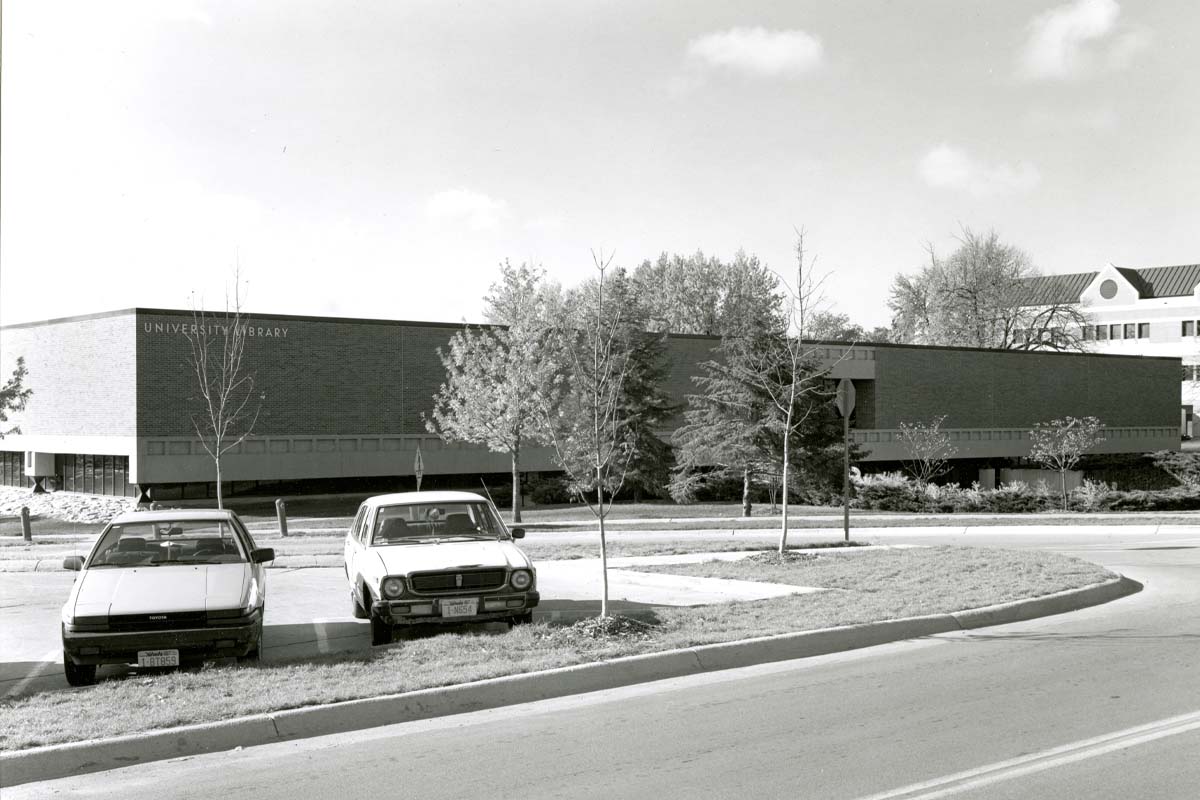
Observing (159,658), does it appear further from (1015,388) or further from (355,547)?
(1015,388)

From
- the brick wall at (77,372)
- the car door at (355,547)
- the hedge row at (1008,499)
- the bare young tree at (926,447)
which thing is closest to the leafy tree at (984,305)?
the bare young tree at (926,447)

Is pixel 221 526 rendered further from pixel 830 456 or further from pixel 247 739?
pixel 830 456

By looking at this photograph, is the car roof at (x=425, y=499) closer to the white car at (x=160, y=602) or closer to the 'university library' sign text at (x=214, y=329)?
the white car at (x=160, y=602)

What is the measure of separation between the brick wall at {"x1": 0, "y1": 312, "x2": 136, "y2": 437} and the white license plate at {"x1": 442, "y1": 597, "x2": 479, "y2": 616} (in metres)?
30.9

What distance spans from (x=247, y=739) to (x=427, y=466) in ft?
117

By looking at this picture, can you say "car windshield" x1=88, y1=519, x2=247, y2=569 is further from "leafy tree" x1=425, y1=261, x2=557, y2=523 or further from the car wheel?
"leafy tree" x1=425, y1=261, x2=557, y2=523

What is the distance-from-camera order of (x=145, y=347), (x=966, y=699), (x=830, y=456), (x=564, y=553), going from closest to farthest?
(x=966, y=699) < (x=564, y=553) < (x=830, y=456) < (x=145, y=347)

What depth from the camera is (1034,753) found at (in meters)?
6.93

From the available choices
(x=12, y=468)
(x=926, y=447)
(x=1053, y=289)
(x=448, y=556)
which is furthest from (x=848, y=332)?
(x=448, y=556)

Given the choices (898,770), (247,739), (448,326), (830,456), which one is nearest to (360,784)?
(247,739)

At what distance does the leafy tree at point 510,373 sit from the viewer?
31.8 meters

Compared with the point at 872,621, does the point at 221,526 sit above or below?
above

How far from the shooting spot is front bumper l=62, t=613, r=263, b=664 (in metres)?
9.15

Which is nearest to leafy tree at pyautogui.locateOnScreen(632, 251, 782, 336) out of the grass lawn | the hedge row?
the hedge row
